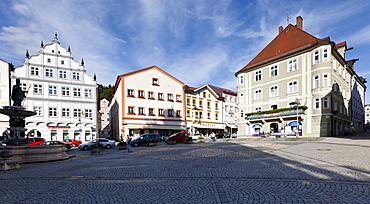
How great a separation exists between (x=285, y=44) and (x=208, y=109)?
987 inches

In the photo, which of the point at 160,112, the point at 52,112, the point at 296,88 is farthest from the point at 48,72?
the point at 296,88

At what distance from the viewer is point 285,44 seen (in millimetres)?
38969

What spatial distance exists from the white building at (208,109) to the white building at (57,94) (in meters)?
21.6

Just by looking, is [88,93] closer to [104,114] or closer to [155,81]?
[155,81]

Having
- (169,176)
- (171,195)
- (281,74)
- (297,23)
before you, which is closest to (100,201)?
(171,195)

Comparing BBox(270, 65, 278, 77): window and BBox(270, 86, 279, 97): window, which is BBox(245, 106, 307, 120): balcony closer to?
BBox(270, 86, 279, 97): window

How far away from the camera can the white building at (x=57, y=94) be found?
3809 centimetres

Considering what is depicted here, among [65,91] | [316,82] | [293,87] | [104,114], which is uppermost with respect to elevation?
[316,82]

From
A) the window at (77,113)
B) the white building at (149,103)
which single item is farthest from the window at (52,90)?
the white building at (149,103)

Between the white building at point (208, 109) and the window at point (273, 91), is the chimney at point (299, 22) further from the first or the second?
the white building at point (208, 109)

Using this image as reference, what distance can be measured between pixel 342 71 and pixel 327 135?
12935 millimetres

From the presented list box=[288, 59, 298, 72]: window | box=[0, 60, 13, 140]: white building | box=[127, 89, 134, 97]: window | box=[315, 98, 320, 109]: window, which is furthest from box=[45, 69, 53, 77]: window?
box=[315, 98, 320, 109]: window

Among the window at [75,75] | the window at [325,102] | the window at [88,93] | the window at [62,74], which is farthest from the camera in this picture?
the window at [88,93]

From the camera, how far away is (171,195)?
249 inches
